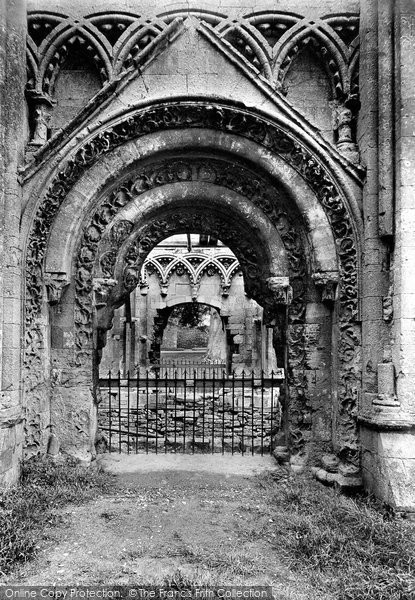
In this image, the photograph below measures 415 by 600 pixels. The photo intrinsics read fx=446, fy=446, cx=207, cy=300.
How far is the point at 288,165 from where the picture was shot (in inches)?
220

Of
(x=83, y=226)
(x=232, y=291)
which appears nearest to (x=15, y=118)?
(x=83, y=226)

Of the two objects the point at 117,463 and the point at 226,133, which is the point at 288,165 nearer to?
the point at 226,133

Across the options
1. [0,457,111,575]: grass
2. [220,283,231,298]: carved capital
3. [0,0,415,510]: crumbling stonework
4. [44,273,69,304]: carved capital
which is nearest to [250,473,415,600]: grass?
[0,0,415,510]: crumbling stonework

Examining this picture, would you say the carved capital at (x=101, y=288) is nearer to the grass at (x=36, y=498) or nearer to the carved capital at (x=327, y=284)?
the grass at (x=36, y=498)

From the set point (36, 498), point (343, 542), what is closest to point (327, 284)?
point (343, 542)

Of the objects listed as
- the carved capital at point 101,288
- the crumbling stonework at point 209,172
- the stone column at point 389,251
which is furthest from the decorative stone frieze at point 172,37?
the carved capital at point 101,288

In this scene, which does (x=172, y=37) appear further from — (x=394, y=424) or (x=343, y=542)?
(x=343, y=542)

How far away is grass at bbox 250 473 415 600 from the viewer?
3.23 metres

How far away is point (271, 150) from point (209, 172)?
2.97ft

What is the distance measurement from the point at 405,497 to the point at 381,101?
4222 millimetres

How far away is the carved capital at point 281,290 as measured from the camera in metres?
5.75

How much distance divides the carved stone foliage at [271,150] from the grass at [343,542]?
891 millimetres

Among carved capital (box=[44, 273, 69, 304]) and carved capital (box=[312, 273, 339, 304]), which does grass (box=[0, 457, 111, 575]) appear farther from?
carved capital (box=[312, 273, 339, 304])

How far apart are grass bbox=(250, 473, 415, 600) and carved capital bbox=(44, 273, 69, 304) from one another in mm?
3392
